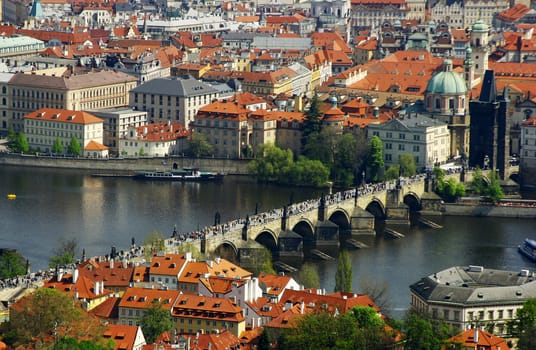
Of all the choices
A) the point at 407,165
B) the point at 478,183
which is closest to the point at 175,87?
the point at 407,165

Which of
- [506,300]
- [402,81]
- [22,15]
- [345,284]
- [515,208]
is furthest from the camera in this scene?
[22,15]

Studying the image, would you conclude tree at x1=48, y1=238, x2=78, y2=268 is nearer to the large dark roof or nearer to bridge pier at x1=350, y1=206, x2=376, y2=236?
bridge pier at x1=350, y1=206, x2=376, y2=236

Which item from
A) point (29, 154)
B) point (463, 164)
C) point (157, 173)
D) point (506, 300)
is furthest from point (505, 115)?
point (506, 300)

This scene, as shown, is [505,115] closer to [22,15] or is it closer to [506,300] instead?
[506,300]

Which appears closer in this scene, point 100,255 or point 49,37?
point 100,255

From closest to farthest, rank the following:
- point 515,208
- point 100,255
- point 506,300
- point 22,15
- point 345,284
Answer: point 506,300
point 345,284
point 100,255
point 515,208
point 22,15

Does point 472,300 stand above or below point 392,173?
above

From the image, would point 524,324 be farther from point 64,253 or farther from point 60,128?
point 60,128
